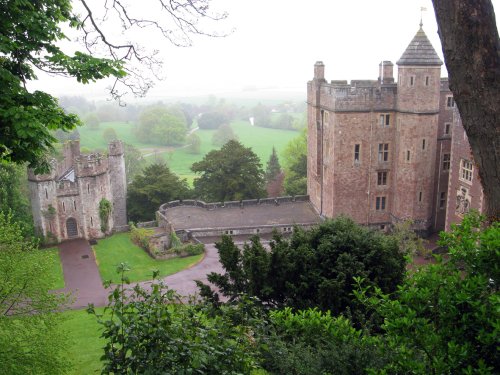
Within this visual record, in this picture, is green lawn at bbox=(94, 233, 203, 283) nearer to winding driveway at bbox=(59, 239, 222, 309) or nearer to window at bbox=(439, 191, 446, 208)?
winding driveway at bbox=(59, 239, 222, 309)

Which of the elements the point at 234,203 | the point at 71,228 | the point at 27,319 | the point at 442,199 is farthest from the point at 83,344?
the point at 442,199

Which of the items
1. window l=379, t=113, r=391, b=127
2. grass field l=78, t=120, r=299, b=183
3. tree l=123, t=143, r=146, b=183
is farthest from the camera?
grass field l=78, t=120, r=299, b=183

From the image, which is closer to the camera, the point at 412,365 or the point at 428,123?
the point at 412,365

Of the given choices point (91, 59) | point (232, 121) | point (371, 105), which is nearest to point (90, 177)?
point (371, 105)

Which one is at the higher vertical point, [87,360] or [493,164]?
[493,164]

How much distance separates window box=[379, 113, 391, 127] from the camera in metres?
31.8

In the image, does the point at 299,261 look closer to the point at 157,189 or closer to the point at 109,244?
the point at 109,244

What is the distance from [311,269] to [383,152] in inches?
742

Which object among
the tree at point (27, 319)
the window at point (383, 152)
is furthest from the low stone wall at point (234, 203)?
the tree at point (27, 319)

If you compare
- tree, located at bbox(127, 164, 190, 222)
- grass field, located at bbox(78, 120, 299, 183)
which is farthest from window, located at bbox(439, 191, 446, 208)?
grass field, located at bbox(78, 120, 299, 183)

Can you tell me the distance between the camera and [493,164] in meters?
5.90

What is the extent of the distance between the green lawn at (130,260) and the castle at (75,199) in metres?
1.69

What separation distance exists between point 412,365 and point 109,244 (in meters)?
30.0

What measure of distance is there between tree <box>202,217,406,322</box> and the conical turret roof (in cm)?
1651
